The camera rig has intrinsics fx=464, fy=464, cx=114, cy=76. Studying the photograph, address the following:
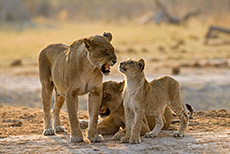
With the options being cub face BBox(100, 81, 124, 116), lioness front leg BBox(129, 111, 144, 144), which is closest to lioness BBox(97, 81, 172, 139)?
cub face BBox(100, 81, 124, 116)

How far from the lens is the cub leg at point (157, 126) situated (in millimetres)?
6207

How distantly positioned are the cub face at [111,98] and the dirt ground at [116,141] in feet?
1.29

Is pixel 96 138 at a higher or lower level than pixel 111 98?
lower

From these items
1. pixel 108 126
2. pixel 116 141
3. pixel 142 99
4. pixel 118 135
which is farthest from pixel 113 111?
pixel 142 99

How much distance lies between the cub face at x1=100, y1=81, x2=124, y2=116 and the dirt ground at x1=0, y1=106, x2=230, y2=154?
39 centimetres

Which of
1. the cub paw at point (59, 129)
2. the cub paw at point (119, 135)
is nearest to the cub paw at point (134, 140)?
the cub paw at point (119, 135)

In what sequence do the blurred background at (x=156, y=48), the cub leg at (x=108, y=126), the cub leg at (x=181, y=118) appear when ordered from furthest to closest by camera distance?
the blurred background at (x=156, y=48)
the cub leg at (x=108, y=126)
the cub leg at (x=181, y=118)

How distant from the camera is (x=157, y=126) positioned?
630cm

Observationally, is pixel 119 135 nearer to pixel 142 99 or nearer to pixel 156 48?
pixel 142 99

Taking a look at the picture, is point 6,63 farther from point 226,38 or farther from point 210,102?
point 226,38

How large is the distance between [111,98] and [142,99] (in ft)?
2.33

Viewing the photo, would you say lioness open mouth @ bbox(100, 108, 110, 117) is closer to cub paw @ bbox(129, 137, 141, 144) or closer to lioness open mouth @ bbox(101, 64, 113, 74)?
cub paw @ bbox(129, 137, 141, 144)

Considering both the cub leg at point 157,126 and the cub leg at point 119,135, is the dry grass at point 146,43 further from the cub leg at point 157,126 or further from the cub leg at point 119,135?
the cub leg at point 119,135

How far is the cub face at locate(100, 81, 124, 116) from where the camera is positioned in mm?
6473
